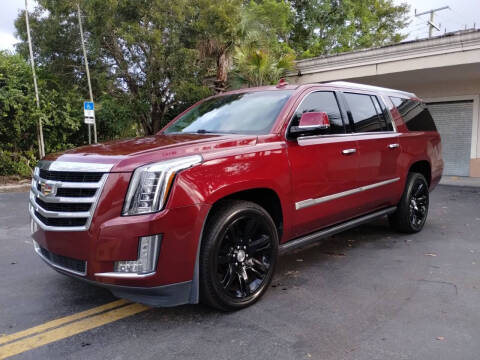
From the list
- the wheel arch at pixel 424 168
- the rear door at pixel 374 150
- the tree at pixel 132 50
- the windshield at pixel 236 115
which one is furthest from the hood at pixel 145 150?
the tree at pixel 132 50

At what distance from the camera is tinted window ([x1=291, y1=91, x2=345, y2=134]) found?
3900 millimetres

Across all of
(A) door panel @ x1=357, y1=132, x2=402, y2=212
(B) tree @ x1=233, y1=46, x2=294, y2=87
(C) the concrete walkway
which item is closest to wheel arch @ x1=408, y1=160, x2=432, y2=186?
(A) door panel @ x1=357, y1=132, x2=402, y2=212

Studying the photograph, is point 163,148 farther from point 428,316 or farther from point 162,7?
point 162,7

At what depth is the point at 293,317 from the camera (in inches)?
121

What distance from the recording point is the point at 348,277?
13.0 feet

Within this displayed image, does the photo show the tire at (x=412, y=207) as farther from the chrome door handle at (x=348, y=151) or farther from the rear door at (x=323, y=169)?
the chrome door handle at (x=348, y=151)

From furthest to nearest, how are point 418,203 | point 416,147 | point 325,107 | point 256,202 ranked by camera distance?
1. point 418,203
2. point 416,147
3. point 325,107
4. point 256,202

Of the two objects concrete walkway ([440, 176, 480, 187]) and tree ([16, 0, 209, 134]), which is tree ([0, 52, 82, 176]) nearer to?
tree ([16, 0, 209, 134])

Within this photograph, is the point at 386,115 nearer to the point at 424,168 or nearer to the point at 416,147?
the point at 416,147

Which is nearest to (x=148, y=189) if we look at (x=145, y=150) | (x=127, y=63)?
Result: (x=145, y=150)

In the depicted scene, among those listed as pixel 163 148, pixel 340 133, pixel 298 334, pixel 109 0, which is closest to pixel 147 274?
pixel 163 148

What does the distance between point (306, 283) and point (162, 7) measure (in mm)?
11882

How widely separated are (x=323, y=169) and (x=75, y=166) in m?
2.20

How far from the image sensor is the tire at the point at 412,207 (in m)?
5.35
